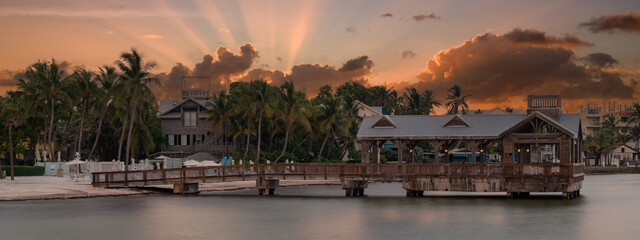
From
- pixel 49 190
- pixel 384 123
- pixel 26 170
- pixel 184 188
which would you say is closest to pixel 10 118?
pixel 26 170

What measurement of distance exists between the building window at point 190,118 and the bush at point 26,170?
27.7 meters

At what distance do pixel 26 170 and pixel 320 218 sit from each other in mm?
36528

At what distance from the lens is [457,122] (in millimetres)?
60688

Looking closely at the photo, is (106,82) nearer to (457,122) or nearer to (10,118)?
(10,118)

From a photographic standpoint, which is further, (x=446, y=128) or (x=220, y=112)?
(x=220, y=112)

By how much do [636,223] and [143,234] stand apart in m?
26.3

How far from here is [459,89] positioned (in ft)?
508

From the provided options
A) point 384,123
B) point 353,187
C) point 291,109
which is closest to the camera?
point 353,187

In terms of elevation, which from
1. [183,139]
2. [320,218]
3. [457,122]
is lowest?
[320,218]

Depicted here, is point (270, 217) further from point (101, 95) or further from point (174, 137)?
point (174, 137)

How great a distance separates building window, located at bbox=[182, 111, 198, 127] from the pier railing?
34062 mm

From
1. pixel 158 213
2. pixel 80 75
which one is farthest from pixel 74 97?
pixel 158 213

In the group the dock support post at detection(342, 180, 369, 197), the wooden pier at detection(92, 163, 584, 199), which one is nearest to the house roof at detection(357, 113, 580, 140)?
the dock support post at detection(342, 180, 369, 197)

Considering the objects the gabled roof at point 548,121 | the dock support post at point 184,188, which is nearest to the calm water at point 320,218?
the dock support post at point 184,188
